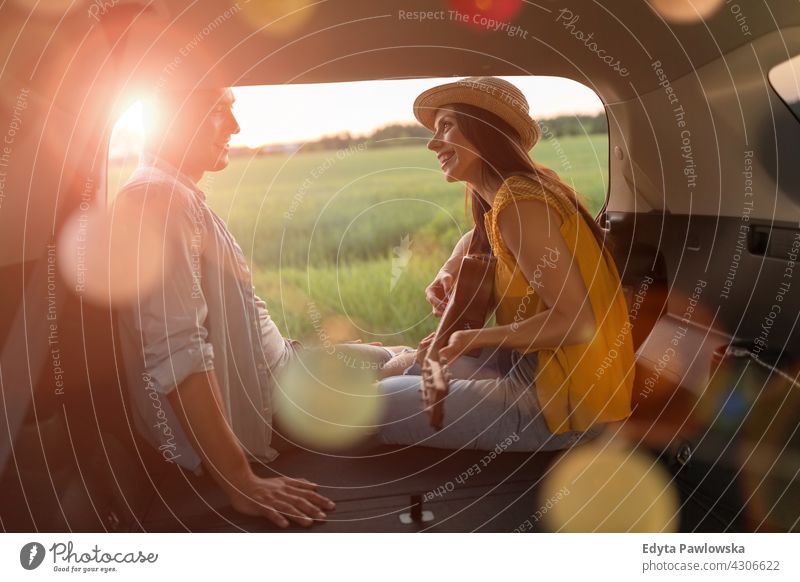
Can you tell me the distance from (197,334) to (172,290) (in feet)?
0.27

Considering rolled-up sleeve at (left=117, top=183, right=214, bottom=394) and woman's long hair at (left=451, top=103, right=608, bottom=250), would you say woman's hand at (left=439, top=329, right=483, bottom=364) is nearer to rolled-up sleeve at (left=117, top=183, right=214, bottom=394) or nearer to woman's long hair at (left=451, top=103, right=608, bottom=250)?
woman's long hair at (left=451, top=103, right=608, bottom=250)

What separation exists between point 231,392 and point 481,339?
463mm

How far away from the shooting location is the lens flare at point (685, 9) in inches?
52.1

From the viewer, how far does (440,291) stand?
1.63 m

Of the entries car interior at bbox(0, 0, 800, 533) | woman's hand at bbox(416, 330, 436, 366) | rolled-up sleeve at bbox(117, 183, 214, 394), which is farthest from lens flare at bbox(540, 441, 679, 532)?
rolled-up sleeve at bbox(117, 183, 214, 394)

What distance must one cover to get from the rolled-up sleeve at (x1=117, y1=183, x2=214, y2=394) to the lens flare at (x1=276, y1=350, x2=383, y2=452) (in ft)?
1.00

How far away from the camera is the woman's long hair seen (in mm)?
1380

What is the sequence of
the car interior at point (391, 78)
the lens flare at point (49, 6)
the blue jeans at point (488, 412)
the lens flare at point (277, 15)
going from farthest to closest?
1. the blue jeans at point (488, 412)
2. the lens flare at point (277, 15)
3. the car interior at point (391, 78)
4. the lens flare at point (49, 6)

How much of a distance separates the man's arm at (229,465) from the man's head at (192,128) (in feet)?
1.28

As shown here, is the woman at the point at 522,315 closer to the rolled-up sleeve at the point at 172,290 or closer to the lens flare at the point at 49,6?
the rolled-up sleeve at the point at 172,290

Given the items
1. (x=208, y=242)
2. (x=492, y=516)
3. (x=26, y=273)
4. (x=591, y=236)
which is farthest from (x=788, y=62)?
(x=26, y=273)

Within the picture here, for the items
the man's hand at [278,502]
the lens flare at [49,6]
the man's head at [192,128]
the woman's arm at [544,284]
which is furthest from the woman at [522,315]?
the lens flare at [49,6]

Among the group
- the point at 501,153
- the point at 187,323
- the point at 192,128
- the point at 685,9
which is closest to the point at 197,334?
the point at 187,323

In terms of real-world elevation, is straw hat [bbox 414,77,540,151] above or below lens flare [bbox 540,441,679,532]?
above
